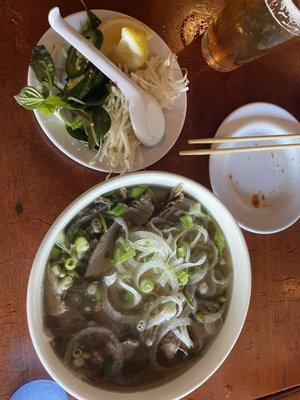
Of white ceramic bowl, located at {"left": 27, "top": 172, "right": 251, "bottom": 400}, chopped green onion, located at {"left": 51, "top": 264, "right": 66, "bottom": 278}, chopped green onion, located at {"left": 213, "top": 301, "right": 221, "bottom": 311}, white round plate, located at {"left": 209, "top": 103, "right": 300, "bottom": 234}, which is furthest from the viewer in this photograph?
white round plate, located at {"left": 209, "top": 103, "right": 300, "bottom": 234}

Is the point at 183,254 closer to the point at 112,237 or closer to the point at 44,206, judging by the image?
the point at 112,237

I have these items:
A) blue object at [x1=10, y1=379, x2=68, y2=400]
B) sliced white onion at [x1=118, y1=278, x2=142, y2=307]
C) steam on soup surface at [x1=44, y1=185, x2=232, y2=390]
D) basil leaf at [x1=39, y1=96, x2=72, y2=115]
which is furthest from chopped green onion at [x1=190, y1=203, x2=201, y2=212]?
blue object at [x1=10, y1=379, x2=68, y2=400]

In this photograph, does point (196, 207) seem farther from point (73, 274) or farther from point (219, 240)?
point (73, 274)

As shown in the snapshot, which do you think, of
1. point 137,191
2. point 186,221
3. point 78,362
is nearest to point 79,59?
point 137,191

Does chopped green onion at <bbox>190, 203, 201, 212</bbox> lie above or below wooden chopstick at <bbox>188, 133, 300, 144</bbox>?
below

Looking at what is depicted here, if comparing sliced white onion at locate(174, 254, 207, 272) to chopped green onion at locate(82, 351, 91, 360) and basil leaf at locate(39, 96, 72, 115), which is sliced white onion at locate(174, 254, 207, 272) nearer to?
chopped green onion at locate(82, 351, 91, 360)

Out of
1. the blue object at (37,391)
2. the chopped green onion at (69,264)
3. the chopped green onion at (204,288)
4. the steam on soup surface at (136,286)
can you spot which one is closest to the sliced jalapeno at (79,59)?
the steam on soup surface at (136,286)
